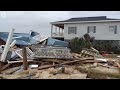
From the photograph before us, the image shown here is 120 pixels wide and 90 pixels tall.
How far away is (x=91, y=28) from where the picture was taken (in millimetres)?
14656

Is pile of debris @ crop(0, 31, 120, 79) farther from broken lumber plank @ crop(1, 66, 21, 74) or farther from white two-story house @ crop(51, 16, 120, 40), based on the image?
white two-story house @ crop(51, 16, 120, 40)

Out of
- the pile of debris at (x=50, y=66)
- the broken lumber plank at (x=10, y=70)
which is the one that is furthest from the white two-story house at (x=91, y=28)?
the broken lumber plank at (x=10, y=70)

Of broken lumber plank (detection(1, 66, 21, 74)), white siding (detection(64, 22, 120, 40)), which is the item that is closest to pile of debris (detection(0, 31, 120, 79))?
broken lumber plank (detection(1, 66, 21, 74))

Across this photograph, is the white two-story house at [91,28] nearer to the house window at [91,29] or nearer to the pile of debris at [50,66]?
the house window at [91,29]

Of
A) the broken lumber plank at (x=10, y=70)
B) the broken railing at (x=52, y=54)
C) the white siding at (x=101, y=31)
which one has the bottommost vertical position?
the broken lumber plank at (x=10, y=70)

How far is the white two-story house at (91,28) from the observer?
14172 millimetres

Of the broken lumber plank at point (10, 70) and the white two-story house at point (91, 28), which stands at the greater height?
the white two-story house at point (91, 28)

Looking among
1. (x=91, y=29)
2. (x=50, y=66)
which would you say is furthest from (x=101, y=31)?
(x=50, y=66)

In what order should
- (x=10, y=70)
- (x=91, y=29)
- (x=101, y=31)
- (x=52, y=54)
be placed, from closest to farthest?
1. (x=10, y=70)
2. (x=52, y=54)
3. (x=101, y=31)
4. (x=91, y=29)

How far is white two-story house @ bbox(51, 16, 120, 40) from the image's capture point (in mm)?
14172

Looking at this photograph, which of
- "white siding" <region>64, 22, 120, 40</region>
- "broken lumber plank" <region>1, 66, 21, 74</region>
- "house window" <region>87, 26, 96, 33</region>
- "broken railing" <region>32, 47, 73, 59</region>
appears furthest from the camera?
"house window" <region>87, 26, 96, 33</region>

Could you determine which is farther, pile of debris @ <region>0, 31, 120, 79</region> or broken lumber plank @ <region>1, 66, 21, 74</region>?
A: broken lumber plank @ <region>1, 66, 21, 74</region>

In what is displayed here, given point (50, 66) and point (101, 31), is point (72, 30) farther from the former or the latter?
point (50, 66)
